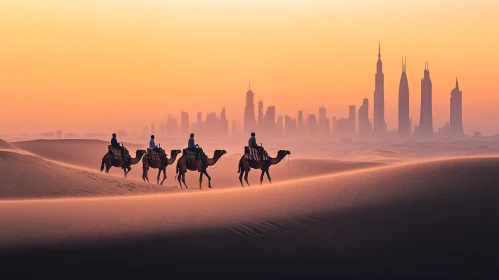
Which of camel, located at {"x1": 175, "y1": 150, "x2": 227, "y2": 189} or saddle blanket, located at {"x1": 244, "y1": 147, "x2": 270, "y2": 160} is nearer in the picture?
saddle blanket, located at {"x1": 244, "y1": 147, "x2": 270, "y2": 160}

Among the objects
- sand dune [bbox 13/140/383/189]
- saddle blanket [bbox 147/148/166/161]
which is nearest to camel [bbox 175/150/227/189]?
saddle blanket [bbox 147/148/166/161]

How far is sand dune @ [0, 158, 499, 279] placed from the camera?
890 cm

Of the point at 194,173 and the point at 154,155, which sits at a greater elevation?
the point at 154,155

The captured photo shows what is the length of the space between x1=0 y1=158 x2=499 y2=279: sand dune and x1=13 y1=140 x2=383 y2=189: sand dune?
20.9 meters

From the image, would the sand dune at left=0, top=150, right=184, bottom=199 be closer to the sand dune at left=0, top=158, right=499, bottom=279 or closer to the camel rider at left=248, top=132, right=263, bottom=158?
the camel rider at left=248, top=132, right=263, bottom=158

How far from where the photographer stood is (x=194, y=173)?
39188 mm

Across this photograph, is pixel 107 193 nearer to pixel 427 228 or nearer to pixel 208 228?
pixel 208 228

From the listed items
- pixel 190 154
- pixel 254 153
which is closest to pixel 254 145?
pixel 254 153

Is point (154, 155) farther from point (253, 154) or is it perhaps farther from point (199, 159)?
point (253, 154)

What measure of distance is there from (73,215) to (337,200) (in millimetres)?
5539

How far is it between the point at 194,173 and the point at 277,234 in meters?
29.4

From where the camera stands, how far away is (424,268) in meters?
9.30

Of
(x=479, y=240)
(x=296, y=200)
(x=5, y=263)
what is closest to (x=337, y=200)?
(x=296, y=200)

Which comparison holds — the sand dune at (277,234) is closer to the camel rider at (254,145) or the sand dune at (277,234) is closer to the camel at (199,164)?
the camel rider at (254,145)
